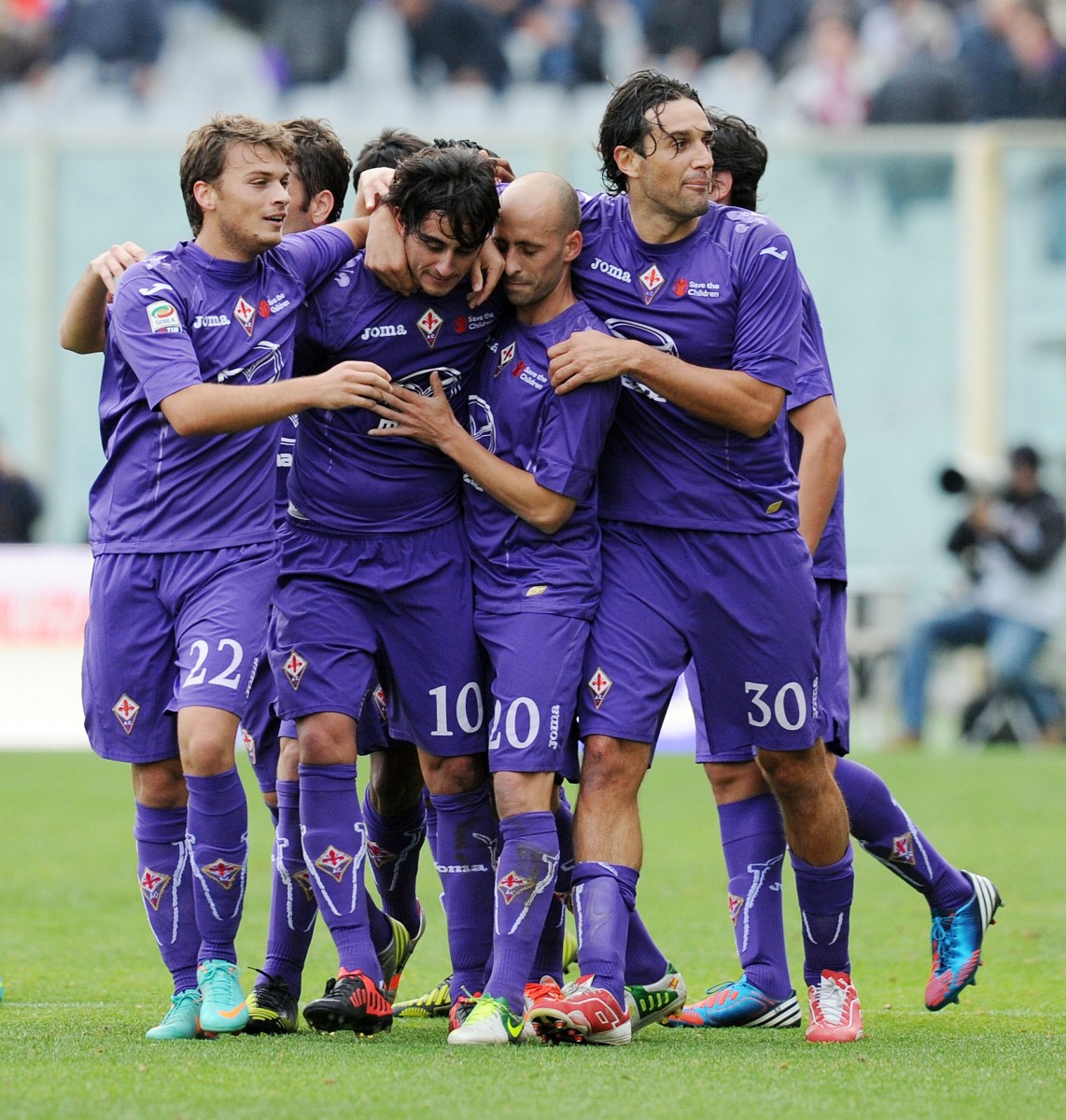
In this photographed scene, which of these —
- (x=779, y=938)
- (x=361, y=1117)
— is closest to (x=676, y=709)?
(x=779, y=938)

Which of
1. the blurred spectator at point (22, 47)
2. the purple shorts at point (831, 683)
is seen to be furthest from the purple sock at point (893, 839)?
the blurred spectator at point (22, 47)

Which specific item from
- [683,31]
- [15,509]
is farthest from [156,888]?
[683,31]

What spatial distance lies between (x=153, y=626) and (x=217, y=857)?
61 cm

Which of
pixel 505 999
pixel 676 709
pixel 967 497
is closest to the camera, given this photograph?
pixel 505 999

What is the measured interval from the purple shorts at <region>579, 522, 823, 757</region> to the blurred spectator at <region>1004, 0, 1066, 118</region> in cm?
1409

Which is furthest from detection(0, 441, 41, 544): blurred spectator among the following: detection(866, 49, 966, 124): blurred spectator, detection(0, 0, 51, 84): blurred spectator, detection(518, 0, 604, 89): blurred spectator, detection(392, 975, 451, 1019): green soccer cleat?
detection(392, 975, 451, 1019): green soccer cleat

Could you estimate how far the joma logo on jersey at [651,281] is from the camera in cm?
527

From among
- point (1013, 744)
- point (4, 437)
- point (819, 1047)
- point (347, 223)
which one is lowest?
Result: point (1013, 744)

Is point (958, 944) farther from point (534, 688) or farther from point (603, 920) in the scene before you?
point (534, 688)

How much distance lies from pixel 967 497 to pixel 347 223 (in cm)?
1059

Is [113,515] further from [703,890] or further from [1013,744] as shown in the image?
[1013,744]

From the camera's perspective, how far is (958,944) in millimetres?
5988

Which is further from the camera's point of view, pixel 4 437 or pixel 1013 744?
pixel 4 437

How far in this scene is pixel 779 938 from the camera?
229 inches
